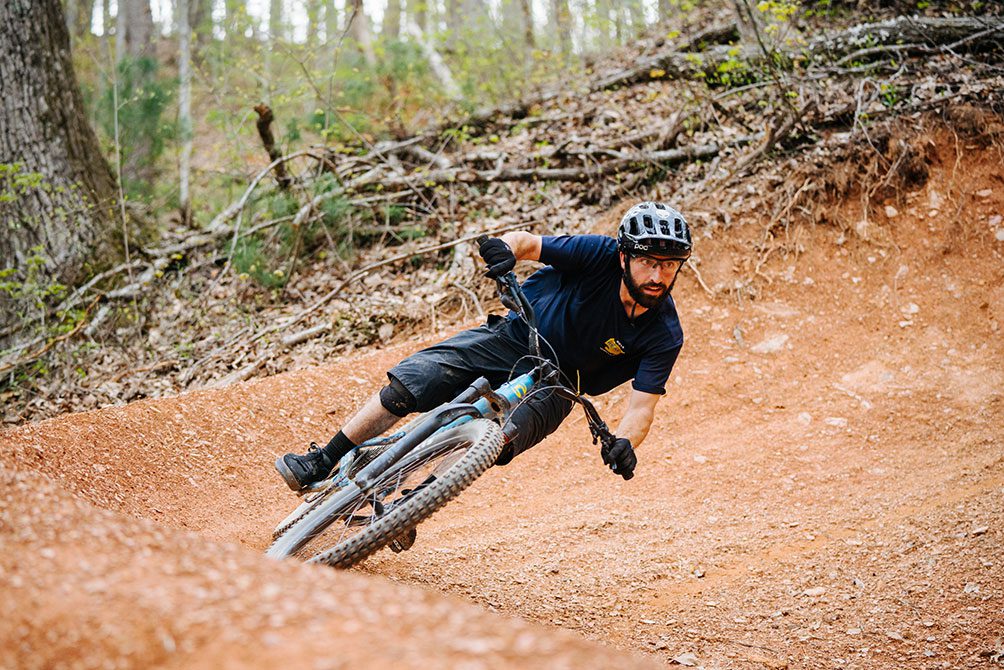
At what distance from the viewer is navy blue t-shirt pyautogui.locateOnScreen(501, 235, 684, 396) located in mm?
4496

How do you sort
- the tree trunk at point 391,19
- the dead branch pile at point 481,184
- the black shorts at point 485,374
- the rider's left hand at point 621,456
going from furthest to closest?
the tree trunk at point 391,19, the dead branch pile at point 481,184, the black shorts at point 485,374, the rider's left hand at point 621,456

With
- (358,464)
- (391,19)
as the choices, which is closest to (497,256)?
(358,464)

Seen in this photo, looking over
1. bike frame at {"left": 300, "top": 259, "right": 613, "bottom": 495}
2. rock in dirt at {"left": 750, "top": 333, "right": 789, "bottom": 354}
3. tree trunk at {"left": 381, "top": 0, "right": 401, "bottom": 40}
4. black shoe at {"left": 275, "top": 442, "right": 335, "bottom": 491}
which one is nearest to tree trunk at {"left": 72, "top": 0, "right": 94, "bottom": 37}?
tree trunk at {"left": 381, "top": 0, "right": 401, "bottom": 40}

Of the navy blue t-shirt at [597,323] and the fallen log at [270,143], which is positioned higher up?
the fallen log at [270,143]

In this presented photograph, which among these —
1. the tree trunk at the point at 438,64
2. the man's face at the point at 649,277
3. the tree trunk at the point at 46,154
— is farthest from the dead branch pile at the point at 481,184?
the man's face at the point at 649,277

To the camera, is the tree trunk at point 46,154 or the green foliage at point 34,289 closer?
the green foliage at point 34,289

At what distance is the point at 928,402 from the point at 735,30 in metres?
7.10

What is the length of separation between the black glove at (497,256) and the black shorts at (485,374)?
1.67 ft

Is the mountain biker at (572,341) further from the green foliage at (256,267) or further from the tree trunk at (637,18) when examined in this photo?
the tree trunk at (637,18)

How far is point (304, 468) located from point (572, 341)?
66.3 inches

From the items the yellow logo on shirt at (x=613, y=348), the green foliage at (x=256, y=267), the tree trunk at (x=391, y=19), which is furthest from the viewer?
the tree trunk at (x=391, y=19)

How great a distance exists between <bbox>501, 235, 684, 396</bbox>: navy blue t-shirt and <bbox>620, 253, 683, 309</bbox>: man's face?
0.15 meters

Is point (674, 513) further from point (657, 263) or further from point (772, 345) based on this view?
point (657, 263)

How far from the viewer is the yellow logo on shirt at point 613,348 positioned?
452 cm
